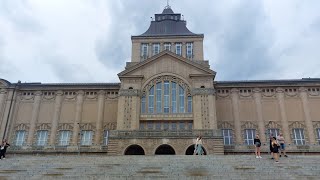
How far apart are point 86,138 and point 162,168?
25.9 meters

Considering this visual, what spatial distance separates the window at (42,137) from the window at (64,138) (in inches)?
83.0

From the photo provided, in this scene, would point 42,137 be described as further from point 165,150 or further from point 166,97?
point 166,97

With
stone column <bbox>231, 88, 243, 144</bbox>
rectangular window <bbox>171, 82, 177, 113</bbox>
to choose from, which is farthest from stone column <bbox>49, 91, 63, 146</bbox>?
stone column <bbox>231, 88, 243, 144</bbox>

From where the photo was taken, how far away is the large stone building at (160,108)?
135ft

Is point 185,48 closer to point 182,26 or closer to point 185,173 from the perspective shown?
point 182,26

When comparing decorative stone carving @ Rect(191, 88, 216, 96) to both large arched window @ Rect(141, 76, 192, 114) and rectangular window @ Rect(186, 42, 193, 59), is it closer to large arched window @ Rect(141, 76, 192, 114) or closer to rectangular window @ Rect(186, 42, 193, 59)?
large arched window @ Rect(141, 76, 192, 114)

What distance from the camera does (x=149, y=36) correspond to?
51.3 metres

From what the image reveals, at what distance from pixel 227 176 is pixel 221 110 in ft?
88.6

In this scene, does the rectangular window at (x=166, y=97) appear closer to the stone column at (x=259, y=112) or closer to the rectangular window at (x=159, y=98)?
the rectangular window at (x=159, y=98)

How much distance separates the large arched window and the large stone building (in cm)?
13

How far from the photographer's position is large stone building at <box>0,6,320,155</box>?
41219 millimetres

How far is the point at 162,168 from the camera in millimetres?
20609

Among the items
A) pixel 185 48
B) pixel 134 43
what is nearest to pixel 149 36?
pixel 134 43

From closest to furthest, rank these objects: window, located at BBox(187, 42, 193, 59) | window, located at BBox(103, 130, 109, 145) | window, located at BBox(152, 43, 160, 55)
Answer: window, located at BBox(103, 130, 109, 145) → window, located at BBox(187, 42, 193, 59) → window, located at BBox(152, 43, 160, 55)
